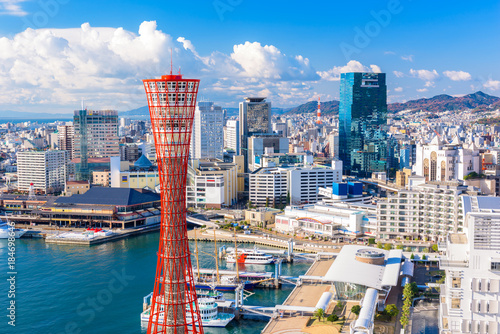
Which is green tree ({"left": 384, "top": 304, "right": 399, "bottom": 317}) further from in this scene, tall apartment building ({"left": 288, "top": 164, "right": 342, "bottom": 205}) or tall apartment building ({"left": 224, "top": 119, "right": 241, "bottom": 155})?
tall apartment building ({"left": 224, "top": 119, "right": 241, "bottom": 155})

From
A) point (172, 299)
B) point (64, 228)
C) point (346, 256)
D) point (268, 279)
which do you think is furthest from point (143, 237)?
point (172, 299)

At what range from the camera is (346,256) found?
13539 millimetres

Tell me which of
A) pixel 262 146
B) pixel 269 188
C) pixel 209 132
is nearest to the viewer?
pixel 269 188

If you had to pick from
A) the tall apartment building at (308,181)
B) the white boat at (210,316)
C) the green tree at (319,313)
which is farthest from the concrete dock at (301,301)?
the tall apartment building at (308,181)

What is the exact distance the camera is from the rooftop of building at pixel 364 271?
12.1 metres

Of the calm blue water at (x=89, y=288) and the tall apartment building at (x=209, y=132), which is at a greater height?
the tall apartment building at (x=209, y=132)

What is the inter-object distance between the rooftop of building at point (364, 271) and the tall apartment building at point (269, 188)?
11609 millimetres

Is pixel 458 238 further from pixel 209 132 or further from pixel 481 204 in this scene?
pixel 209 132

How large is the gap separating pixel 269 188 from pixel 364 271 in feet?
42.7

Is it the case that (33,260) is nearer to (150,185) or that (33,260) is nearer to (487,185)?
(150,185)

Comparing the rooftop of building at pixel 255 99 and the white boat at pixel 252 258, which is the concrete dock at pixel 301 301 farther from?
the rooftop of building at pixel 255 99

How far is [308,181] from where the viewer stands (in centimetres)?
2552

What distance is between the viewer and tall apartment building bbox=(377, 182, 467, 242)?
55.0 ft

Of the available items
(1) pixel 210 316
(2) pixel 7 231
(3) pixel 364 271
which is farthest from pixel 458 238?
(2) pixel 7 231
